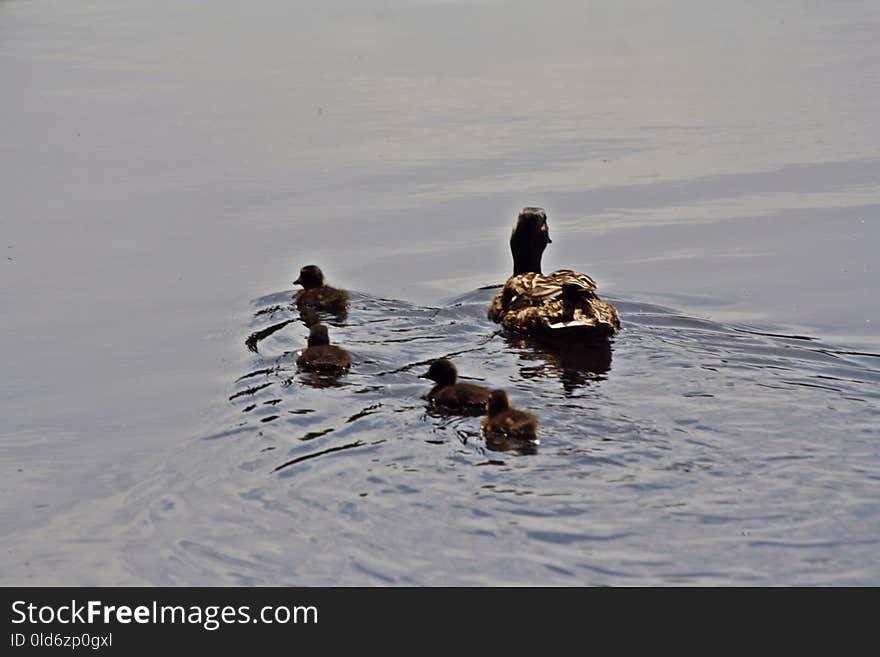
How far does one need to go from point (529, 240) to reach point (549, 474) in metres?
5.17

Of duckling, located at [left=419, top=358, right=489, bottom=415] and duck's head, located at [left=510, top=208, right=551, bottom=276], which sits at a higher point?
duck's head, located at [left=510, top=208, right=551, bottom=276]

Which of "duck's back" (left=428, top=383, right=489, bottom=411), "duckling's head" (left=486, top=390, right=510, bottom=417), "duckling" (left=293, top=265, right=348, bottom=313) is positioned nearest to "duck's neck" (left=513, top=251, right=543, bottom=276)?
"duckling" (left=293, top=265, right=348, bottom=313)

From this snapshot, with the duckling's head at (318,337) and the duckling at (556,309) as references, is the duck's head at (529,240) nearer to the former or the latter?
the duckling at (556,309)

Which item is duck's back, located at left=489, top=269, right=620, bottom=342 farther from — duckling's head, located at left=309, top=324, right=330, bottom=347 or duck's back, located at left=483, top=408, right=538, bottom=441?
duck's back, located at left=483, top=408, right=538, bottom=441

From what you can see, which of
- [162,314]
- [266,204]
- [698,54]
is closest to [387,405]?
[162,314]

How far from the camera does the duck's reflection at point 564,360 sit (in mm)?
10898

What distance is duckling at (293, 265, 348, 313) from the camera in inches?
503

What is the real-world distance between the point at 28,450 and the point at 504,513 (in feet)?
11.2

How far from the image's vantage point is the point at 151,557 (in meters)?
7.70

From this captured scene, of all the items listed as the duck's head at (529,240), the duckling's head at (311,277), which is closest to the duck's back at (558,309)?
the duck's head at (529,240)

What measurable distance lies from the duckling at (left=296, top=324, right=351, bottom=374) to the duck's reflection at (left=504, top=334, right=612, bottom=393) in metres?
1.30

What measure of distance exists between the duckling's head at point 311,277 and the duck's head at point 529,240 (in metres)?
1.81

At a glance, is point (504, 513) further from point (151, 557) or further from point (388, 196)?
point (388, 196)

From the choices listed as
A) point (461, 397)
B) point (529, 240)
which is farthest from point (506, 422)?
point (529, 240)
